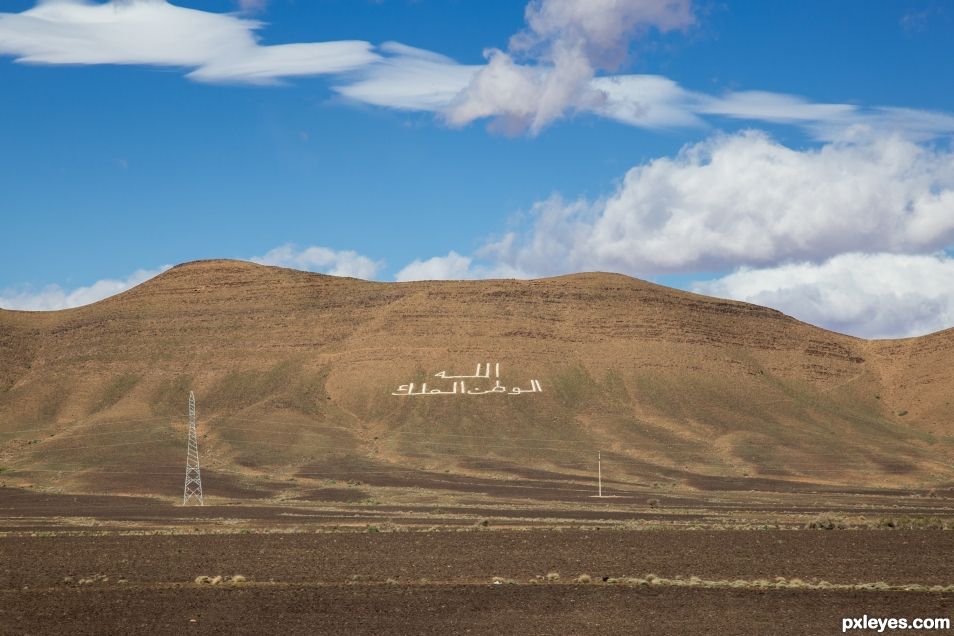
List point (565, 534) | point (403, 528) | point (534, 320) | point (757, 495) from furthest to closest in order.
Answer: point (534, 320) → point (757, 495) → point (403, 528) → point (565, 534)

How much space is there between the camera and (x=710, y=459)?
3853 inches

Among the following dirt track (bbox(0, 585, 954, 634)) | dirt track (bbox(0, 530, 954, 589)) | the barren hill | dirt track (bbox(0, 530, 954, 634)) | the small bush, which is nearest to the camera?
dirt track (bbox(0, 585, 954, 634))

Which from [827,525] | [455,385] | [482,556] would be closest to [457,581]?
[482,556]

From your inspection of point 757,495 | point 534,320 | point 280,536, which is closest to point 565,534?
point 280,536

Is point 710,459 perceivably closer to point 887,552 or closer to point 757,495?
point 757,495

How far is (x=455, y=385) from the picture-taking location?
4537 inches

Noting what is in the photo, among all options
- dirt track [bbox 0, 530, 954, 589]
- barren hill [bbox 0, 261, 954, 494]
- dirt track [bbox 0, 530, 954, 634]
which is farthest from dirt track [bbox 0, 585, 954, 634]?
barren hill [bbox 0, 261, 954, 494]

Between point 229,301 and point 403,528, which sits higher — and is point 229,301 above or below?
above

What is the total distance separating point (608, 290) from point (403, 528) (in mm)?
90201

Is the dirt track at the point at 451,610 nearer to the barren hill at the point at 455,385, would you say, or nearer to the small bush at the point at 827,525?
the small bush at the point at 827,525

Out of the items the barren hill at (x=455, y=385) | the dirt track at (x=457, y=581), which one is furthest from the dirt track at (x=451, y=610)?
the barren hill at (x=455, y=385)

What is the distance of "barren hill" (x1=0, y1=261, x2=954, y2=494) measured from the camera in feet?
317

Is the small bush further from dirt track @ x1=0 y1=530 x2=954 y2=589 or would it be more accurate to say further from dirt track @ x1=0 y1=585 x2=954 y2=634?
dirt track @ x1=0 y1=585 x2=954 y2=634

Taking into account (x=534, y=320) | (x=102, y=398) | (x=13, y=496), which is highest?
(x=534, y=320)
